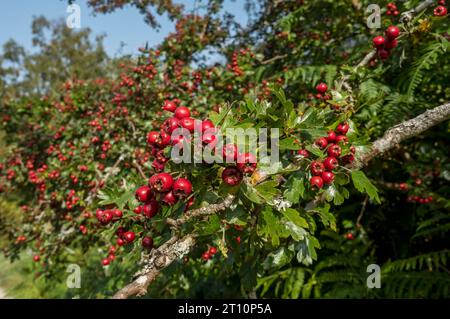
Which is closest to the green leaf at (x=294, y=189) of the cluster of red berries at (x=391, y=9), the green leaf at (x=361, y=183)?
the green leaf at (x=361, y=183)

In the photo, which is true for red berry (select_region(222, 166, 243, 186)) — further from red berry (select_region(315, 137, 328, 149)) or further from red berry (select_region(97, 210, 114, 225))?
red berry (select_region(97, 210, 114, 225))

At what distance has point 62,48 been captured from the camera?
2992 cm

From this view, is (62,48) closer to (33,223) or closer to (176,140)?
(33,223)

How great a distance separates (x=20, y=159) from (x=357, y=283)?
5197 mm

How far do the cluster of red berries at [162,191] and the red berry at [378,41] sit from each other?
6.09ft

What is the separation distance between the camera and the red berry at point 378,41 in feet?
8.11

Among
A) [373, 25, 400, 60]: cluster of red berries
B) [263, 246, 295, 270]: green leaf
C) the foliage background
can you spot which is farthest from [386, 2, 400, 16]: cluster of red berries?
[263, 246, 295, 270]: green leaf

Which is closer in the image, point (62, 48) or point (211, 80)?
point (211, 80)

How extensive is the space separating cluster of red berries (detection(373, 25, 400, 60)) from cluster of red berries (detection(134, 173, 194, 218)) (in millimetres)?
1873

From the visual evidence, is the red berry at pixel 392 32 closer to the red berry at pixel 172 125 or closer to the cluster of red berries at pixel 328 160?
the cluster of red berries at pixel 328 160

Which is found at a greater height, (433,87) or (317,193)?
(433,87)

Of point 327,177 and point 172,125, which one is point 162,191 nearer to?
point 172,125

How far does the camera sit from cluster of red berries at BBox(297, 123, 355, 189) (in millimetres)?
1695
